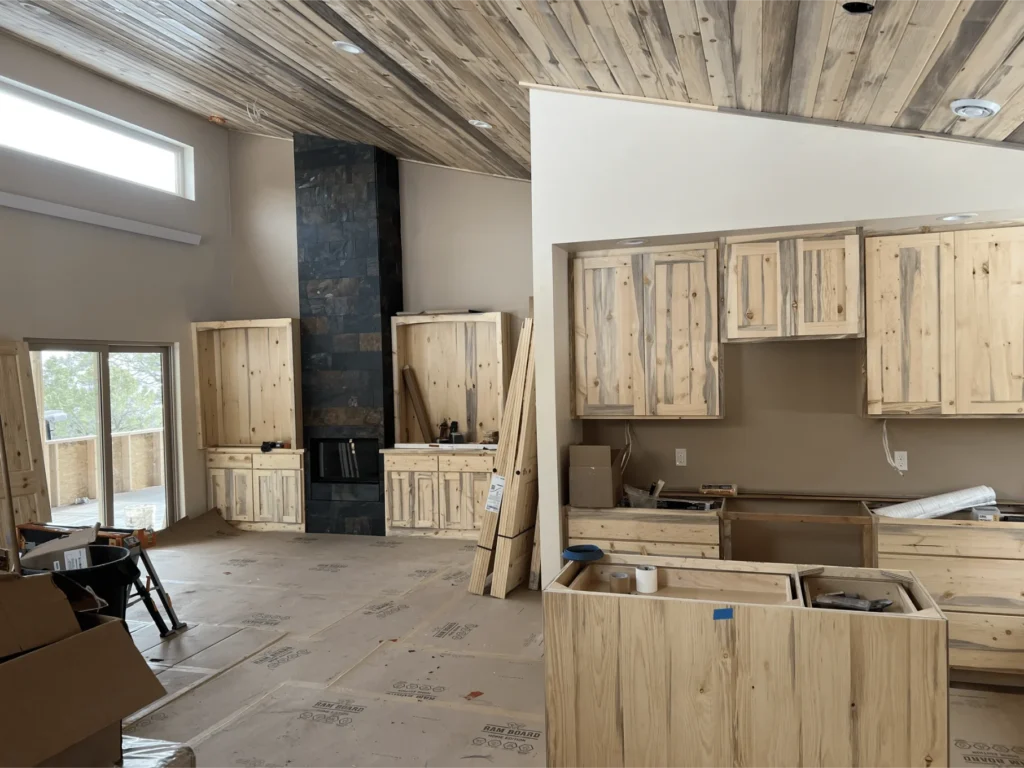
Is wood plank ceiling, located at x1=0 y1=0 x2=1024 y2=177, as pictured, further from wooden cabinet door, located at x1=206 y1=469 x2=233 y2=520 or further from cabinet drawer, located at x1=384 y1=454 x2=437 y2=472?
wooden cabinet door, located at x1=206 y1=469 x2=233 y2=520

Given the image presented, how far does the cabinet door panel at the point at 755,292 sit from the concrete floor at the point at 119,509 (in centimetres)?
576

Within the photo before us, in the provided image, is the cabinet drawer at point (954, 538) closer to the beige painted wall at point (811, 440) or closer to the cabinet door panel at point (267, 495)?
the beige painted wall at point (811, 440)

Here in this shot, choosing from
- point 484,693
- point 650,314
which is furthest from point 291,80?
point 484,693

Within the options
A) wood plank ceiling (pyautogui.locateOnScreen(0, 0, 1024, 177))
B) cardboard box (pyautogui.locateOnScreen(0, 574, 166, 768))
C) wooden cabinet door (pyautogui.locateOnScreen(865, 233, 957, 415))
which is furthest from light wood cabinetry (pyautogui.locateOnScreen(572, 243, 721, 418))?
cardboard box (pyautogui.locateOnScreen(0, 574, 166, 768))

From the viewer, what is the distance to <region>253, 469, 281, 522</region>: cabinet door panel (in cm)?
773

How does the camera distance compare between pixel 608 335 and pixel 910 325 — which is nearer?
pixel 910 325

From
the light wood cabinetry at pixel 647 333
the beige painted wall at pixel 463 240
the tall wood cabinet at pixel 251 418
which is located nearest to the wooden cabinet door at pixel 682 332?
the light wood cabinetry at pixel 647 333

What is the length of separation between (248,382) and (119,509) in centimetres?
178

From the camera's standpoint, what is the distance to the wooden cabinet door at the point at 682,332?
180 inches

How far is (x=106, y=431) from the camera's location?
6855 millimetres

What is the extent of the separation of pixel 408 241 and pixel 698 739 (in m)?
6.28

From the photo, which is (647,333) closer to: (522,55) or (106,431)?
(522,55)

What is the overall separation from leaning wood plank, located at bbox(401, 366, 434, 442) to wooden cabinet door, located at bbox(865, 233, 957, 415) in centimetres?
446

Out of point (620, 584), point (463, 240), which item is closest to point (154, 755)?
point (620, 584)
